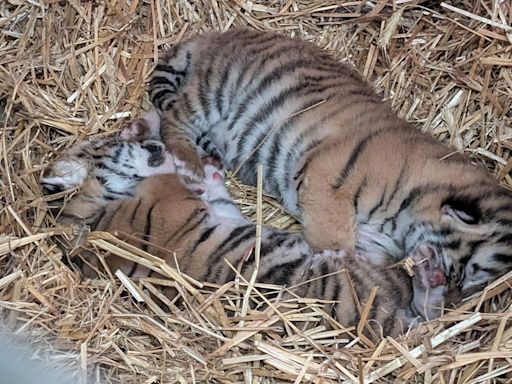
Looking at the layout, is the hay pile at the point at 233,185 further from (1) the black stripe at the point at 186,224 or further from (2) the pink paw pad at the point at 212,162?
(1) the black stripe at the point at 186,224

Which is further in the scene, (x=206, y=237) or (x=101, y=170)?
(x=101, y=170)

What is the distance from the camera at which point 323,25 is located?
4.05 meters

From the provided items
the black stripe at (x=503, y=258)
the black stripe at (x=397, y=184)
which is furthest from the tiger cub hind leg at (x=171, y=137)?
the black stripe at (x=503, y=258)

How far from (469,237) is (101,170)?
1.64 m

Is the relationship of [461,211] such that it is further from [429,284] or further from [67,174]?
[67,174]

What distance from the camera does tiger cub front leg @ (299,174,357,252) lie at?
3.28 m

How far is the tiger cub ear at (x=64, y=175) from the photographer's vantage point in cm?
342

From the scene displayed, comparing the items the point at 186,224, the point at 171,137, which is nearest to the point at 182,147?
the point at 171,137

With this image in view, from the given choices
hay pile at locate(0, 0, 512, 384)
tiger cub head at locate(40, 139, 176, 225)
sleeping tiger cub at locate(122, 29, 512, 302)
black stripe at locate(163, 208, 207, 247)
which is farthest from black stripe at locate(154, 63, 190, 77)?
black stripe at locate(163, 208, 207, 247)

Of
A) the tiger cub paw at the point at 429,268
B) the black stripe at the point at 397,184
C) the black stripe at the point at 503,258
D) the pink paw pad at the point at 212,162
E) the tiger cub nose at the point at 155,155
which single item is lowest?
the pink paw pad at the point at 212,162

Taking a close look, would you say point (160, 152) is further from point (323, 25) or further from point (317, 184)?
point (323, 25)

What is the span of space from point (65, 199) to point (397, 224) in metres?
1.41

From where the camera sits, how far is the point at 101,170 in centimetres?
362

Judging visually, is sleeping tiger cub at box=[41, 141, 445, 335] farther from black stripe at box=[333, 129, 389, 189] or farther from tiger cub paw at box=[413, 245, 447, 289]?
black stripe at box=[333, 129, 389, 189]
